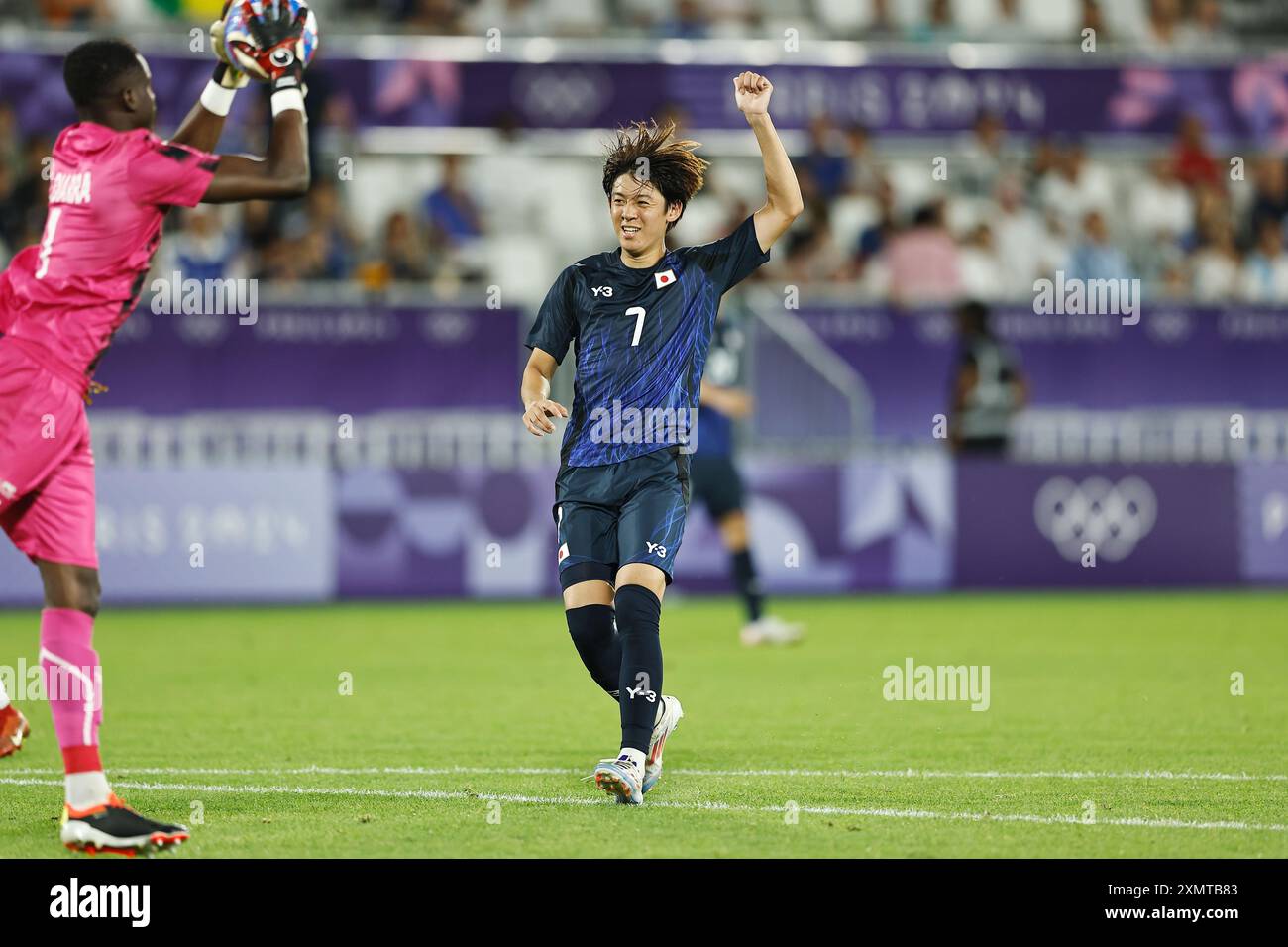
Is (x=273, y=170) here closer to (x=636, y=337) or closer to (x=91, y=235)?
(x=91, y=235)

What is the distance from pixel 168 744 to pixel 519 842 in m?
3.25

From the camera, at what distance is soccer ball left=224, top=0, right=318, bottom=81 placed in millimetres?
6988

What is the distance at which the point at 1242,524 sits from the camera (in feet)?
62.1

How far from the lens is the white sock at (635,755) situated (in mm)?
7562

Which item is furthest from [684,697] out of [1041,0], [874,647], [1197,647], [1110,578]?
[1041,0]

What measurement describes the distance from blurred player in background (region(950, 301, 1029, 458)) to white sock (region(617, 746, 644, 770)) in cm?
1122

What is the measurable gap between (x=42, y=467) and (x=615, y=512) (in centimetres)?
231

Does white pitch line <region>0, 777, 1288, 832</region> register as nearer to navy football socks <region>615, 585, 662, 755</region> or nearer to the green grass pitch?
the green grass pitch

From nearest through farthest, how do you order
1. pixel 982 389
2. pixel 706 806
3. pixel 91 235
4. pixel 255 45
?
pixel 91 235
pixel 255 45
pixel 706 806
pixel 982 389

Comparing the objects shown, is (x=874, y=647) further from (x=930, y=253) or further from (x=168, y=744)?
(x=930, y=253)

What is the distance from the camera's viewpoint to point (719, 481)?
14516 millimetres

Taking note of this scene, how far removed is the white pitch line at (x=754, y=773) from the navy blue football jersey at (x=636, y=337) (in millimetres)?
1367

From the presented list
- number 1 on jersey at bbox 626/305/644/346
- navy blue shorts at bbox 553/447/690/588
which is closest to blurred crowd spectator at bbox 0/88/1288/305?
number 1 on jersey at bbox 626/305/644/346

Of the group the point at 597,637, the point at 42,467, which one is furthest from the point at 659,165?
the point at 42,467
